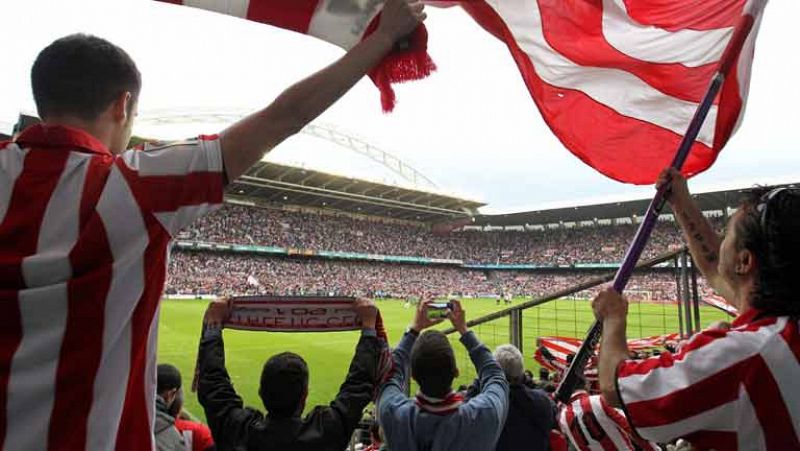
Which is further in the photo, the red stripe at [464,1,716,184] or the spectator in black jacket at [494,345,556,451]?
the red stripe at [464,1,716,184]

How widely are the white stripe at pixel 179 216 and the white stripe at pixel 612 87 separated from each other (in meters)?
1.87

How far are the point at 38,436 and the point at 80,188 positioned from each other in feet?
1.45

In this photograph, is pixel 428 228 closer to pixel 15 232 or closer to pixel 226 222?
pixel 226 222

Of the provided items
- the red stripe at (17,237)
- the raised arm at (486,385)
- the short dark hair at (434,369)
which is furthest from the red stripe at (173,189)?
the raised arm at (486,385)

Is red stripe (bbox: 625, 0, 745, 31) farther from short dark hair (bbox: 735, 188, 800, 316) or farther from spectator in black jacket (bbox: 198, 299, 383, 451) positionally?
spectator in black jacket (bbox: 198, 299, 383, 451)

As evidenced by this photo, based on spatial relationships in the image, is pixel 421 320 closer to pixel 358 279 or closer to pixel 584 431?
pixel 584 431

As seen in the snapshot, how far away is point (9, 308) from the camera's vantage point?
2.82 ft

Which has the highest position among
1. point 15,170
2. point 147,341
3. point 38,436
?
point 15,170

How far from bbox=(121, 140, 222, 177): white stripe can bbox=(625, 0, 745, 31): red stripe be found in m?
2.24

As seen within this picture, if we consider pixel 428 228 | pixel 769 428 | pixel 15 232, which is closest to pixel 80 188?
pixel 15 232

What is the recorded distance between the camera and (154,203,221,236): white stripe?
0.95 metres

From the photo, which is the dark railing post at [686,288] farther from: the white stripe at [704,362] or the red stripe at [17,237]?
the red stripe at [17,237]

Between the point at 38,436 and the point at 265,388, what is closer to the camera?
the point at 38,436

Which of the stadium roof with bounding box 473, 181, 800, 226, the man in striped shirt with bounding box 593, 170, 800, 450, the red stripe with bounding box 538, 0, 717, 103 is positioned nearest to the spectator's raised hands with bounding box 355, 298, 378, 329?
the man in striped shirt with bounding box 593, 170, 800, 450
